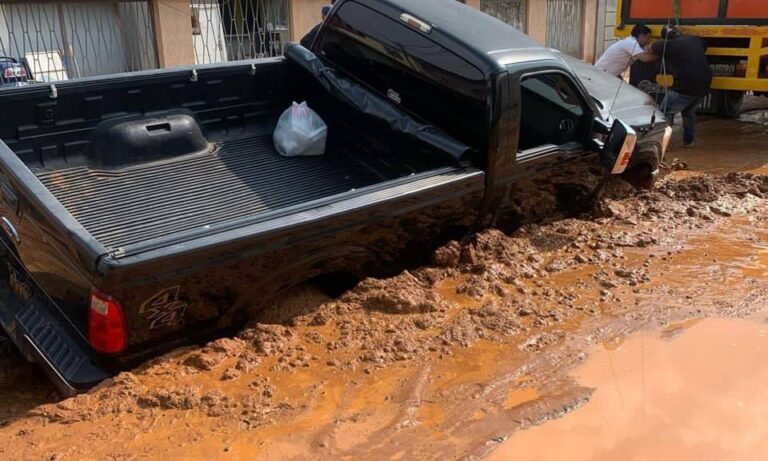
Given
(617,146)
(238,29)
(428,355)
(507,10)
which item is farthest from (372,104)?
(507,10)

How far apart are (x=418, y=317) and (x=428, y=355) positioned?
34 centimetres

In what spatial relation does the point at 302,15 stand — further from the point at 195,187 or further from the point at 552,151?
the point at 552,151

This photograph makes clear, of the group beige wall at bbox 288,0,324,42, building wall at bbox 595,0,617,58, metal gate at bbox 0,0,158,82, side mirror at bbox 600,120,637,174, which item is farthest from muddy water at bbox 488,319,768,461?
building wall at bbox 595,0,617,58

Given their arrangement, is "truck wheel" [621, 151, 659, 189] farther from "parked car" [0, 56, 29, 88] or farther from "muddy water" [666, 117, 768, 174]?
"parked car" [0, 56, 29, 88]

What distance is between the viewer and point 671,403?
11.7 feet

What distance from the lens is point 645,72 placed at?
31.7 ft

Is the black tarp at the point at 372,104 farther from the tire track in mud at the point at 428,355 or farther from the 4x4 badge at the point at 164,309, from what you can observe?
the 4x4 badge at the point at 164,309

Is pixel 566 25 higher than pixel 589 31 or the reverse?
higher

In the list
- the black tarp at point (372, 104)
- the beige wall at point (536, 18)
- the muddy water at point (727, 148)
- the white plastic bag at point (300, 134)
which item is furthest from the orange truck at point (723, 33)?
the white plastic bag at point (300, 134)

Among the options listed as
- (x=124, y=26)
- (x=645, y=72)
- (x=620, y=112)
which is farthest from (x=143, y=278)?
(x=645, y=72)

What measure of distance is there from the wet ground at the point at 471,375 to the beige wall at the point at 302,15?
6.74 m

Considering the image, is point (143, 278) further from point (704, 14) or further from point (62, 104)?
point (704, 14)

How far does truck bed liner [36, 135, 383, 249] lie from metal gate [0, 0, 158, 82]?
4275 mm

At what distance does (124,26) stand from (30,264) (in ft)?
22.7
